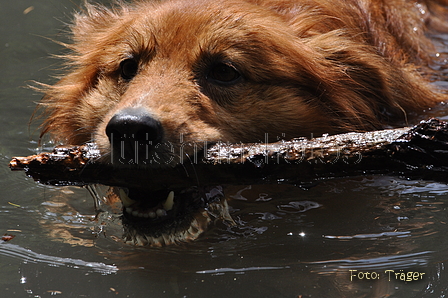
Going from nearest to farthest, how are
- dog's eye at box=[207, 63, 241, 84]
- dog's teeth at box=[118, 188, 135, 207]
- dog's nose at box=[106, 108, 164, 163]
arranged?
dog's nose at box=[106, 108, 164, 163] → dog's teeth at box=[118, 188, 135, 207] → dog's eye at box=[207, 63, 241, 84]

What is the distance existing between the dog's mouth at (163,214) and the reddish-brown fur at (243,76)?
346 millimetres

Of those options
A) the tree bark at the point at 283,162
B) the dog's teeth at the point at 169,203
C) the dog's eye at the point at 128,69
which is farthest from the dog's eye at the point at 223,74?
the dog's teeth at the point at 169,203

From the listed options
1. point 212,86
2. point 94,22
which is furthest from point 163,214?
point 94,22

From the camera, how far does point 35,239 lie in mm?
3385

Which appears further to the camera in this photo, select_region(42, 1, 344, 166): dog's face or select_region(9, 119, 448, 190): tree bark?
select_region(42, 1, 344, 166): dog's face

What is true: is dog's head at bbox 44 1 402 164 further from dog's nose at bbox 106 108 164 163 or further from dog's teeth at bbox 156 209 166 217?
dog's teeth at bbox 156 209 166 217

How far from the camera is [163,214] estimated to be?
3.13 metres

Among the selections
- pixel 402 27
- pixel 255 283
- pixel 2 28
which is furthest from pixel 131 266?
pixel 2 28

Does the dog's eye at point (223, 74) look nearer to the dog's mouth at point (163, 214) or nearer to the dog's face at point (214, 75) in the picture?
the dog's face at point (214, 75)

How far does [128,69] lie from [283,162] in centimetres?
143

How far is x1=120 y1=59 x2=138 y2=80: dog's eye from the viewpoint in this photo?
3.60 metres

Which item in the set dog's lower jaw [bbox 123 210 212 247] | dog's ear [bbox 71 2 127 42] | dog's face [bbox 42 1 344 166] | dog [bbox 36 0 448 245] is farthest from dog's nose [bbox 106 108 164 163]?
dog's ear [bbox 71 2 127 42]

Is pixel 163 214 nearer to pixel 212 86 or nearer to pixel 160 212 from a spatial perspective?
pixel 160 212

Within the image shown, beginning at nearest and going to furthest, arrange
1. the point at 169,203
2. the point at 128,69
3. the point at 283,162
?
the point at 283,162 < the point at 169,203 < the point at 128,69
